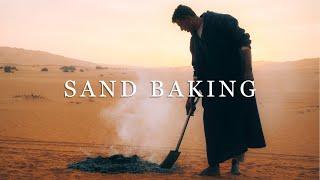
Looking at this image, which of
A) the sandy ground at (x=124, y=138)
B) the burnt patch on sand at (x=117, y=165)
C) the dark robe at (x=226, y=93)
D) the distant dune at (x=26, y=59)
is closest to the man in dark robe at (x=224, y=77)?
the dark robe at (x=226, y=93)

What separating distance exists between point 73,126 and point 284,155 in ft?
16.2

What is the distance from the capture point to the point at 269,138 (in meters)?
9.92

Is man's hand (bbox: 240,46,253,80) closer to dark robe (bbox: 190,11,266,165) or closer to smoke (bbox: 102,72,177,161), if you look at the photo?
dark robe (bbox: 190,11,266,165)

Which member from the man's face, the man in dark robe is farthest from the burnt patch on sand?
the man's face

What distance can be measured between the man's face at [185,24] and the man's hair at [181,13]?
1.9 inches

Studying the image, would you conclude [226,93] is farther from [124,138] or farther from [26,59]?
[26,59]

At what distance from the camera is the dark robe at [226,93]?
5473 mm

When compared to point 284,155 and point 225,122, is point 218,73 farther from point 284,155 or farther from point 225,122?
point 284,155

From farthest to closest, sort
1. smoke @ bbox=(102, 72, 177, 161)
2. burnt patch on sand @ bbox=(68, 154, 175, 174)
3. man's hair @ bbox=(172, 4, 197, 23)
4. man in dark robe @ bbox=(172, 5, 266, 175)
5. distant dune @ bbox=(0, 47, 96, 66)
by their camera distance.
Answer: distant dune @ bbox=(0, 47, 96, 66) → smoke @ bbox=(102, 72, 177, 161) → burnt patch on sand @ bbox=(68, 154, 175, 174) → man in dark robe @ bbox=(172, 5, 266, 175) → man's hair @ bbox=(172, 4, 197, 23)

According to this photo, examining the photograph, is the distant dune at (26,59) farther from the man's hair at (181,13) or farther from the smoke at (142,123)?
the man's hair at (181,13)

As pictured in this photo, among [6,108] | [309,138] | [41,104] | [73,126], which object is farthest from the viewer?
[41,104]

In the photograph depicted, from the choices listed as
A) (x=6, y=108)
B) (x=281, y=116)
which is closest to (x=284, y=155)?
(x=281, y=116)

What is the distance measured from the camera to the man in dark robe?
17.8 feet

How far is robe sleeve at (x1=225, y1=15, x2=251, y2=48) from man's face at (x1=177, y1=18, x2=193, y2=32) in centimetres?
41
